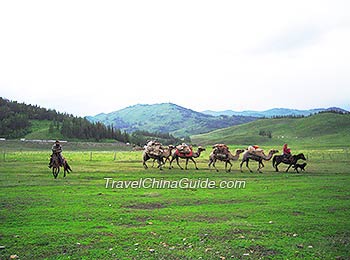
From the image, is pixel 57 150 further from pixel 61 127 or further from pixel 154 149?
pixel 61 127

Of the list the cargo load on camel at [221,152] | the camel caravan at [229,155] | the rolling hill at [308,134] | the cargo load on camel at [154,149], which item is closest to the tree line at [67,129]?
the rolling hill at [308,134]

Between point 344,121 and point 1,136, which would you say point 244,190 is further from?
point 344,121

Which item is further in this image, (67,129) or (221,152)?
(67,129)

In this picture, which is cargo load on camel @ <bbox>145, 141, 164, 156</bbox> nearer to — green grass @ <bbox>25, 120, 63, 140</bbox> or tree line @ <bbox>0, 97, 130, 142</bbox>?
tree line @ <bbox>0, 97, 130, 142</bbox>

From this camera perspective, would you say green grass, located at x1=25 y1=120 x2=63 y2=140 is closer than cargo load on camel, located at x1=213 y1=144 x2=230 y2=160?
No

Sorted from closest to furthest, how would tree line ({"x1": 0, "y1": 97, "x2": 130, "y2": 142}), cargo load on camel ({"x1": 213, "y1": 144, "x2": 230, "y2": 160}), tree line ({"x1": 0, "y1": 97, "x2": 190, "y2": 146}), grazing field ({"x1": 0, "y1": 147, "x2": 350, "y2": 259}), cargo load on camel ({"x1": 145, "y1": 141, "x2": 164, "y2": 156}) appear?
grazing field ({"x1": 0, "y1": 147, "x2": 350, "y2": 259}) → cargo load on camel ({"x1": 213, "y1": 144, "x2": 230, "y2": 160}) → cargo load on camel ({"x1": 145, "y1": 141, "x2": 164, "y2": 156}) → tree line ({"x1": 0, "y1": 97, "x2": 190, "y2": 146}) → tree line ({"x1": 0, "y1": 97, "x2": 130, "y2": 142})

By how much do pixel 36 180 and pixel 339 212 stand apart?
2050 cm

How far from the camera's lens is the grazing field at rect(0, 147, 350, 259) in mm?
9867

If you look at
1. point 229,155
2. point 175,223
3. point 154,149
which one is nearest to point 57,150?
point 154,149

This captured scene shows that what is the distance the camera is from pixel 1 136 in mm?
133625

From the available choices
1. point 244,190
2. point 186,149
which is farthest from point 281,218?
point 186,149

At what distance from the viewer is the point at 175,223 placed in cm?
1282

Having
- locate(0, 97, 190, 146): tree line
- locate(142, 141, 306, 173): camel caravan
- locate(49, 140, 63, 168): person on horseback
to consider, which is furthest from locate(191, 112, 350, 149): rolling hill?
locate(49, 140, 63, 168): person on horseback

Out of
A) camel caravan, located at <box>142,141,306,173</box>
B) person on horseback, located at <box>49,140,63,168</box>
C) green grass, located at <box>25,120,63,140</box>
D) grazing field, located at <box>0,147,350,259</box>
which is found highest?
green grass, located at <box>25,120,63,140</box>
